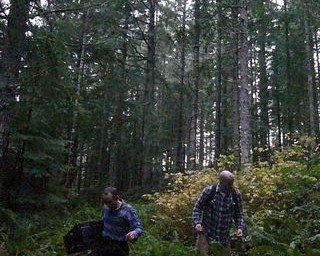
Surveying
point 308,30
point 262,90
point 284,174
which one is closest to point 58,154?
point 284,174

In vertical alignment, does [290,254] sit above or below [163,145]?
below

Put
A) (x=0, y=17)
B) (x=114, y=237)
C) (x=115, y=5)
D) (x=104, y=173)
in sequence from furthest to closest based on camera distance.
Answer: (x=104, y=173)
(x=115, y=5)
(x=0, y=17)
(x=114, y=237)

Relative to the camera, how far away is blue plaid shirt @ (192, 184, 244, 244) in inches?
269

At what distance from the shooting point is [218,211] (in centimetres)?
682

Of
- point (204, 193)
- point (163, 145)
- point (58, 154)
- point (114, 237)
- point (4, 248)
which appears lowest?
point (4, 248)

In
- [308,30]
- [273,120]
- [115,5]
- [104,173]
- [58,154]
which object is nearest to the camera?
[58,154]

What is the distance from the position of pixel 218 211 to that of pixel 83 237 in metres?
2.09

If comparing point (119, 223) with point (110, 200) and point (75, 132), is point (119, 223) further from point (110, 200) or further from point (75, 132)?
point (75, 132)

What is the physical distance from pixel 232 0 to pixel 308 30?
34.1 ft

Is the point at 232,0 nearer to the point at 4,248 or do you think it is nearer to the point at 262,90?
the point at 4,248

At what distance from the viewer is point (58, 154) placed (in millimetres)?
13797

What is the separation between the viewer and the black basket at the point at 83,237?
5773 millimetres

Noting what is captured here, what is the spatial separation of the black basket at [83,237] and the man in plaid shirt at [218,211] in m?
1.55

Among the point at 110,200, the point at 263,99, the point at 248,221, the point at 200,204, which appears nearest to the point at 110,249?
the point at 110,200
